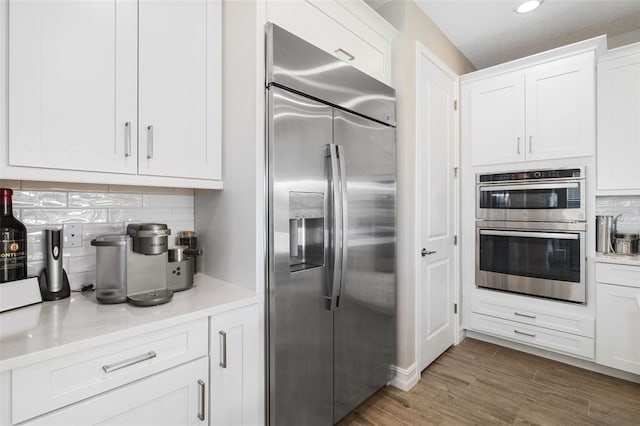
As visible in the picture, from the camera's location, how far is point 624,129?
2.39 m

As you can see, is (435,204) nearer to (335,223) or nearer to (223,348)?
(335,223)

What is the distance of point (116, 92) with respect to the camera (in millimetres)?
1260

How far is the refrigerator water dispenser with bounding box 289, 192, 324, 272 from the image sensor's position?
158 cm

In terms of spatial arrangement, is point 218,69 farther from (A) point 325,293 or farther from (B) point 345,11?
(A) point 325,293

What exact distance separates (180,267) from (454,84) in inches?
109

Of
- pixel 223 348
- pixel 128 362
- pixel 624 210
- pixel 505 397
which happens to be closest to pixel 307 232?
pixel 223 348

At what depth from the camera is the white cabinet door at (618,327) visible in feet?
7.32

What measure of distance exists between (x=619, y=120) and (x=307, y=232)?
2.54 metres

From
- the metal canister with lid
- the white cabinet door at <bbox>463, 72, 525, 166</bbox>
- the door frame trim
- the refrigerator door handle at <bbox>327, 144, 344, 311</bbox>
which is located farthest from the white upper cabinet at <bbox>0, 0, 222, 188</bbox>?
the metal canister with lid

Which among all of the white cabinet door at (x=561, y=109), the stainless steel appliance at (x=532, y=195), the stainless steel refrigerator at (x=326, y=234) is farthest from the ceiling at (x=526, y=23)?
the stainless steel appliance at (x=532, y=195)

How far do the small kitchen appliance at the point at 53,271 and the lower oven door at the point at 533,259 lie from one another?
3.01 m

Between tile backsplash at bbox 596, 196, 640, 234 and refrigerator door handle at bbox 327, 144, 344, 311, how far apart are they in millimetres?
2594

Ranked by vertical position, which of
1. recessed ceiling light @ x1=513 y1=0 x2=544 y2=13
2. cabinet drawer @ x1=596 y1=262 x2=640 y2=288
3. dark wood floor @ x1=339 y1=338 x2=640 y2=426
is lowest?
dark wood floor @ x1=339 y1=338 x2=640 y2=426

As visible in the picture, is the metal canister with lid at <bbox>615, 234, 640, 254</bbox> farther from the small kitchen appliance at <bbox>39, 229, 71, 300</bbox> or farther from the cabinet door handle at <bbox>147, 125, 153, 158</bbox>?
the small kitchen appliance at <bbox>39, 229, 71, 300</bbox>
